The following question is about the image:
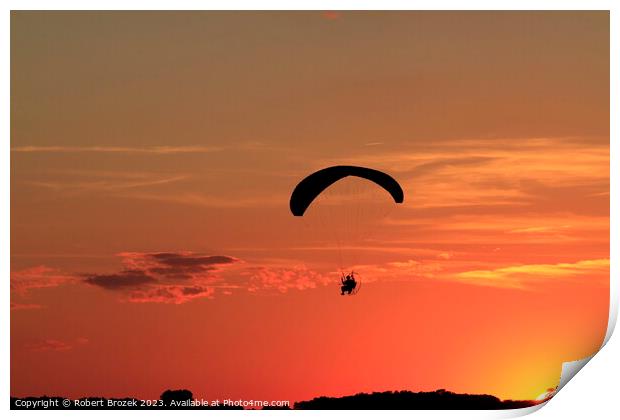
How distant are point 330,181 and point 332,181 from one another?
0.19ft

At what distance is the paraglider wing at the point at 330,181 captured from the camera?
14.2m

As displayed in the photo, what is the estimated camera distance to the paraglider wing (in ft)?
46.7

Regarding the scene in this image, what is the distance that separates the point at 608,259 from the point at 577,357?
4.20ft

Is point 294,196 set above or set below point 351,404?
above

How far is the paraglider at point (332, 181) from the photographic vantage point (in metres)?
14.2

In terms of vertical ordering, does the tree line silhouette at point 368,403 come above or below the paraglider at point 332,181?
below

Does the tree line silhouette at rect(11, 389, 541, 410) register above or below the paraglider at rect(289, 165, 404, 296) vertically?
below

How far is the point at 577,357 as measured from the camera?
14.6 metres

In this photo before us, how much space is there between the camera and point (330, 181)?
46.7 feet

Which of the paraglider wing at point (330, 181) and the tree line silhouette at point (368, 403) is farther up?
the paraglider wing at point (330, 181)
